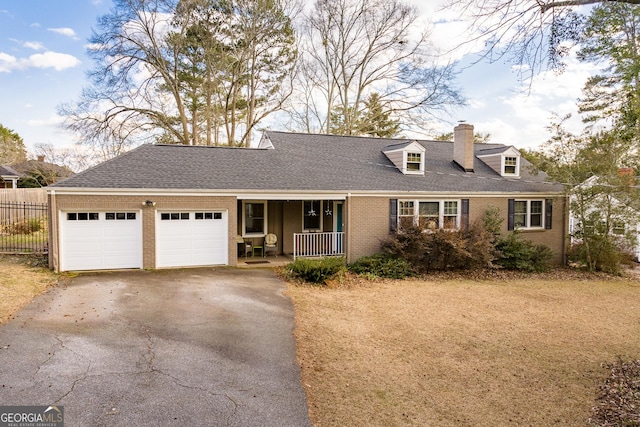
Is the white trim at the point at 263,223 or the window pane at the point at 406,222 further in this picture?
the white trim at the point at 263,223

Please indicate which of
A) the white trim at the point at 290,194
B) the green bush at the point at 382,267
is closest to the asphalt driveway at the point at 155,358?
the white trim at the point at 290,194

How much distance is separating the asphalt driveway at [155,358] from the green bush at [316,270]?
7.14ft

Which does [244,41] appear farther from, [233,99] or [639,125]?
[639,125]

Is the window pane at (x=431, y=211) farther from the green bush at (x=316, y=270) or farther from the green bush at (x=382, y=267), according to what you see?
the green bush at (x=316, y=270)

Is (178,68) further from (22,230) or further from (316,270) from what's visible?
(316,270)

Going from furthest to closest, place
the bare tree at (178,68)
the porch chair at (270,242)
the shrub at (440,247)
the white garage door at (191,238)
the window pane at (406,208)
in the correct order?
1. the bare tree at (178,68)
2. the porch chair at (270,242)
3. the window pane at (406,208)
4. the shrub at (440,247)
5. the white garage door at (191,238)

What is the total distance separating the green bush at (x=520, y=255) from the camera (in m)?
16.4

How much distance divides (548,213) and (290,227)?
Answer: 38.0ft

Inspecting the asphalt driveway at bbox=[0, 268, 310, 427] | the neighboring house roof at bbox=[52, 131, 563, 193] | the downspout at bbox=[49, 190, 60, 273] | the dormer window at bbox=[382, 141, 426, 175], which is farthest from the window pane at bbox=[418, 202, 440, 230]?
the downspout at bbox=[49, 190, 60, 273]

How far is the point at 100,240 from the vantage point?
13094 mm

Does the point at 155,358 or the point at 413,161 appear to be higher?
the point at 413,161

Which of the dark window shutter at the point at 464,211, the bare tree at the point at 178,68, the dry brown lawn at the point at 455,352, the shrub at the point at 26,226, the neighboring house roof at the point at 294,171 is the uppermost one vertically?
the bare tree at the point at 178,68

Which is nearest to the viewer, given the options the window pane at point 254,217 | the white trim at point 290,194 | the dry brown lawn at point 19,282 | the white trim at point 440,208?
the dry brown lawn at point 19,282

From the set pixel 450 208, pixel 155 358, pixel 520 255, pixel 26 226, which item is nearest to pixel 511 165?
pixel 450 208
